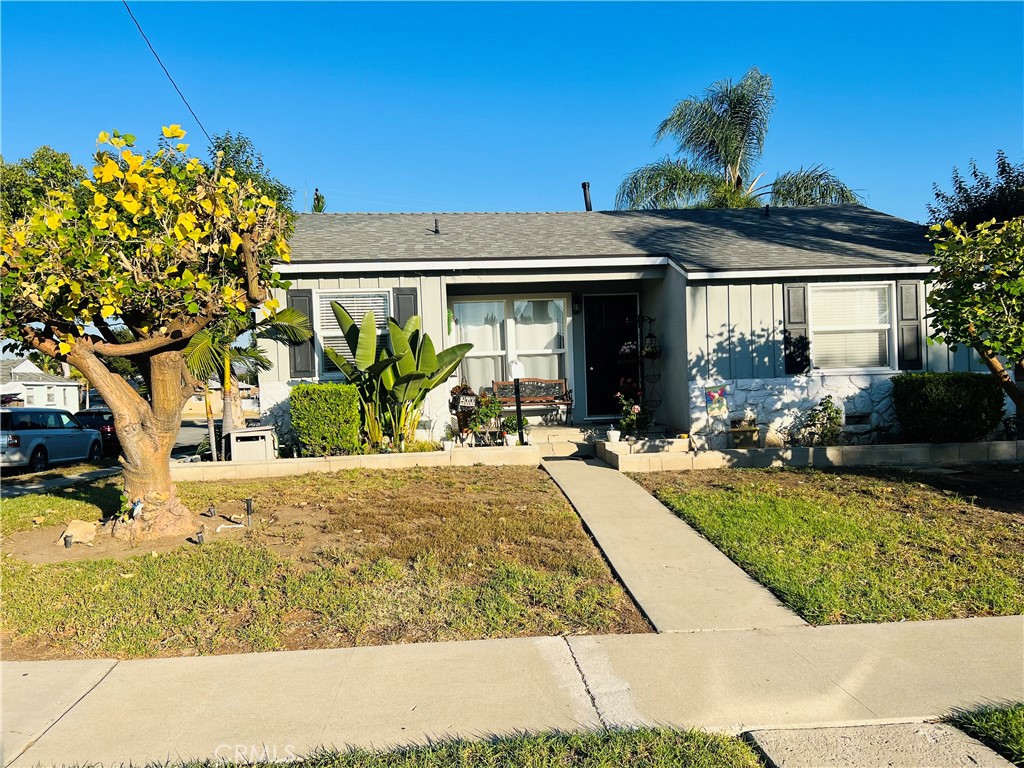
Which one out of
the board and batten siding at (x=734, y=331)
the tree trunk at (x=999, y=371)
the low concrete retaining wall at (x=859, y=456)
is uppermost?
the board and batten siding at (x=734, y=331)

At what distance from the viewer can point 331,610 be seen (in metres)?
Answer: 5.19

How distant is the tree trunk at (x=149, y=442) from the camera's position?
7102 mm

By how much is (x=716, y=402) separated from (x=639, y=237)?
388 cm

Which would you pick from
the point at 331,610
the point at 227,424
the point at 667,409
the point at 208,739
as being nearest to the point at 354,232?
Result: the point at 227,424

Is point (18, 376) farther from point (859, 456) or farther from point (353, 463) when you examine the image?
point (859, 456)

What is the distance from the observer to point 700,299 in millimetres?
11594

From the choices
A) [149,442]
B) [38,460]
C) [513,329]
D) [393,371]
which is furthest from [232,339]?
[38,460]

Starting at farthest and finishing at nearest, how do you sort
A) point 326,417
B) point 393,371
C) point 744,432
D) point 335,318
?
point 335,318 < point 744,432 < point 393,371 < point 326,417

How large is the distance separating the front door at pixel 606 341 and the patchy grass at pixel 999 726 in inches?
409

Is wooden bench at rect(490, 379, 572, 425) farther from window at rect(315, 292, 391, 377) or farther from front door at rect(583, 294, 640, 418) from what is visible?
window at rect(315, 292, 391, 377)

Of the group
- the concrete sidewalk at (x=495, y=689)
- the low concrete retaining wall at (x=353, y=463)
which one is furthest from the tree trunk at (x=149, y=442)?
the low concrete retaining wall at (x=353, y=463)

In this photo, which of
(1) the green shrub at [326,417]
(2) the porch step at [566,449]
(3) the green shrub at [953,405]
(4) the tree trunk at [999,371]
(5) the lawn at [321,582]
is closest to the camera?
(5) the lawn at [321,582]

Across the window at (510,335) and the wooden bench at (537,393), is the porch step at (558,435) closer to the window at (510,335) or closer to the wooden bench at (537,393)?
the wooden bench at (537,393)

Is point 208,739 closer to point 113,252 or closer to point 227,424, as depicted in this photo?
point 113,252
